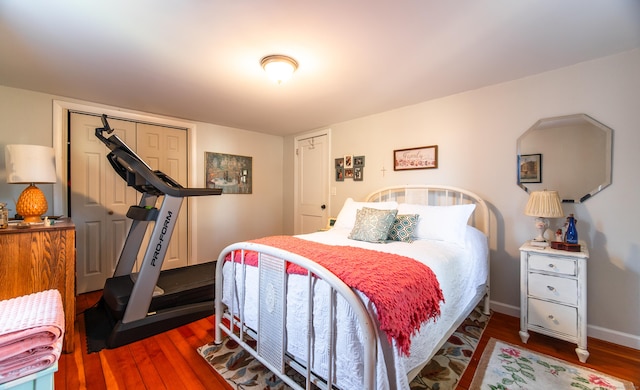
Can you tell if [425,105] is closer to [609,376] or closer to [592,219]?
[592,219]

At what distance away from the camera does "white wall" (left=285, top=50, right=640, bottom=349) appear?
1.89 meters

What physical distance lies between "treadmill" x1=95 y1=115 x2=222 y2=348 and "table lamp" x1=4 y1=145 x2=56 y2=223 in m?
0.47

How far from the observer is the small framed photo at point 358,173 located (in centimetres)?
347

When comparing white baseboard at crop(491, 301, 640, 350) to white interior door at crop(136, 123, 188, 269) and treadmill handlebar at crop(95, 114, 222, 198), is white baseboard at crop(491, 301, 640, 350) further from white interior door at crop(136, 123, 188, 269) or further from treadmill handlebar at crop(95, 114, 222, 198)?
white interior door at crop(136, 123, 188, 269)

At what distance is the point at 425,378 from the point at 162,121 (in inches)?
150

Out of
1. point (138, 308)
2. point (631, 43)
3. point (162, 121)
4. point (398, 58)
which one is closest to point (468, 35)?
point (398, 58)

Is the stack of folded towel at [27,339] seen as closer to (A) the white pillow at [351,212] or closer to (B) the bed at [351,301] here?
(B) the bed at [351,301]

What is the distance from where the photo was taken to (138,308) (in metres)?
1.99

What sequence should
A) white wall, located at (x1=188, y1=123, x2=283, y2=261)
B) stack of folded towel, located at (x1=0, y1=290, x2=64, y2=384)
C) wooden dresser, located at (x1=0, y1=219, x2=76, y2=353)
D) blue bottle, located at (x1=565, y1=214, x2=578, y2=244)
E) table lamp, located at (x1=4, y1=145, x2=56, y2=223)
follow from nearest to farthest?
stack of folded towel, located at (x1=0, y1=290, x2=64, y2=384) < wooden dresser, located at (x1=0, y1=219, x2=76, y2=353) < blue bottle, located at (x1=565, y1=214, x2=578, y2=244) < table lamp, located at (x1=4, y1=145, x2=56, y2=223) < white wall, located at (x1=188, y1=123, x2=283, y2=261)

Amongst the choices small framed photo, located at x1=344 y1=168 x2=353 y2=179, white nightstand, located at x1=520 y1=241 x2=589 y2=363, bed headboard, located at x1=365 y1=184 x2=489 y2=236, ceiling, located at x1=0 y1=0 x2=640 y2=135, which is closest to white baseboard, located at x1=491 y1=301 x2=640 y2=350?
white nightstand, located at x1=520 y1=241 x2=589 y2=363

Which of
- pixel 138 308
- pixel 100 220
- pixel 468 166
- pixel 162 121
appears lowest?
pixel 138 308

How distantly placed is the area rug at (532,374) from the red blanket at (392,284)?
678mm

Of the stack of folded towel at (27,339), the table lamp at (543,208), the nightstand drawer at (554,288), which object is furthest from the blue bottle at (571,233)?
the stack of folded towel at (27,339)

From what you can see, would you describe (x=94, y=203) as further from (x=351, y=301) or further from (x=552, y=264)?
(x=552, y=264)
